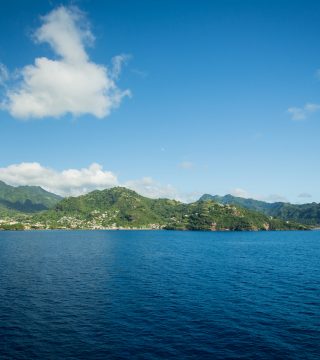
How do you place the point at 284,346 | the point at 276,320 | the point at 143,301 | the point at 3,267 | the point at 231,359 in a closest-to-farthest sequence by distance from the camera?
the point at 231,359 → the point at 284,346 → the point at 276,320 → the point at 143,301 → the point at 3,267

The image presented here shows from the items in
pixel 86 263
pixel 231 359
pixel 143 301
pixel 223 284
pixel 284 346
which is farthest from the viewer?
pixel 86 263

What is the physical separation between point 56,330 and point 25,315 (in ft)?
46.4

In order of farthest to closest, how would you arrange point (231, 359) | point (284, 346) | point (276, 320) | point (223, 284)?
point (223, 284) → point (276, 320) → point (284, 346) → point (231, 359)

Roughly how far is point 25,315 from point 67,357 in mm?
27138

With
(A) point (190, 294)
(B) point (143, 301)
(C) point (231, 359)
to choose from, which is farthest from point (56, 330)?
(A) point (190, 294)

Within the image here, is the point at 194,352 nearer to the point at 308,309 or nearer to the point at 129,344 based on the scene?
the point at 129,344

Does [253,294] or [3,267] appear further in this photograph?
[3,267]

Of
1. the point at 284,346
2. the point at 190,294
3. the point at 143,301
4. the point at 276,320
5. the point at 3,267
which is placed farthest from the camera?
the point at 3,267

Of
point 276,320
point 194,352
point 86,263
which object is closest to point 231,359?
point 194,352

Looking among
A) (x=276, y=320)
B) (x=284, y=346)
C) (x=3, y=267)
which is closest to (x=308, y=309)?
(x=276, y=320)

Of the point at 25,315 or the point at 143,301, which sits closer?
the point at 25,315

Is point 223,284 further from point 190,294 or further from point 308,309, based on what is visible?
point 308,309

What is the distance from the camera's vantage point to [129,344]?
6250cm

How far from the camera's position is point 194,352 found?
59.1 metres
